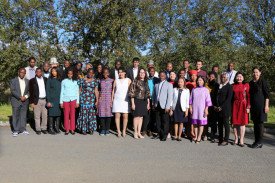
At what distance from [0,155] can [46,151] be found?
939mm

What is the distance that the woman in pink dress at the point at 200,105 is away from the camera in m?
9.18

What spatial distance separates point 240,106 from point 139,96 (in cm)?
263

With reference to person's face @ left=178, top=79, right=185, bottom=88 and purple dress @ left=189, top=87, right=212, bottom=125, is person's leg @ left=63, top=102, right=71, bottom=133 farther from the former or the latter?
purple dress @ left=189, top=87, right=212, bottom=125

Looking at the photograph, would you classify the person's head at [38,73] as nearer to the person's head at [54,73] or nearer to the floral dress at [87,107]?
the person's head at [54,73]

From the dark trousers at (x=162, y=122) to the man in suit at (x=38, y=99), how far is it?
326 cm

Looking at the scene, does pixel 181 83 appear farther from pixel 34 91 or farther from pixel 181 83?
pixel 34 91

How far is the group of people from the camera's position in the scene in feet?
29.9

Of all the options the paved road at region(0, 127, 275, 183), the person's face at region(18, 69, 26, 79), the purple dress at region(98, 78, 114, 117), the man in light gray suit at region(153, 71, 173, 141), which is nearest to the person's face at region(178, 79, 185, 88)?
the man in light gray suit at region(153, 71, 173, 141)

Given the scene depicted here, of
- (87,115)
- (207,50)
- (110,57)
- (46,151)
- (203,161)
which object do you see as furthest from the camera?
(207,50)

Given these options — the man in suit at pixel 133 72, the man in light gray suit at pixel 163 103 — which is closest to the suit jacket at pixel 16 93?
the man in suit at pixel 133 72

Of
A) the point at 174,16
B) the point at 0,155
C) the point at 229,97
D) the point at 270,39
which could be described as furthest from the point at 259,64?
the point at 0,155

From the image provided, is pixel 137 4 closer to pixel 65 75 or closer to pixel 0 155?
pixel 65 75

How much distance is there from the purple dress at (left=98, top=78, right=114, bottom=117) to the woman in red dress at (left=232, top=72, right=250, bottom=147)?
3382 mm

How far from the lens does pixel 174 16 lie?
24.1 m
